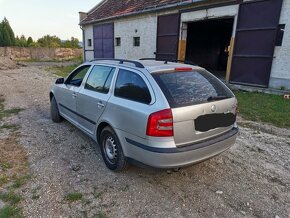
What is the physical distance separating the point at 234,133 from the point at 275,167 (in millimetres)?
917

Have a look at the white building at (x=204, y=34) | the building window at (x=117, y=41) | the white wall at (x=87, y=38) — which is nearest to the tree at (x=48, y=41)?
the white wall at (x=87, y=38)

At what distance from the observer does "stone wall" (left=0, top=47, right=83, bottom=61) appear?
3278 centimetres

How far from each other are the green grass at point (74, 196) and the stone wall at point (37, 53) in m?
35.4

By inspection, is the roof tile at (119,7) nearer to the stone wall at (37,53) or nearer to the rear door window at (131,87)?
the rear door window at (131,87)

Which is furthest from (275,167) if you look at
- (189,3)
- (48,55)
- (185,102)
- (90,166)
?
(48,55)

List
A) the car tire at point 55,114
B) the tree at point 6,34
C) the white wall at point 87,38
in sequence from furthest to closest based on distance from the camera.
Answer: the tree at point 6,34 → the white wall at point 87,38 → the car tire at point 55,114

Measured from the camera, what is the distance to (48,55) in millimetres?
35625

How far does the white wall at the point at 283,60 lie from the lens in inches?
316

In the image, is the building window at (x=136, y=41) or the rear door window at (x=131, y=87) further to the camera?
the building window at (x=136, y=41)

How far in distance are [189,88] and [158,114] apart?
0.66 meters

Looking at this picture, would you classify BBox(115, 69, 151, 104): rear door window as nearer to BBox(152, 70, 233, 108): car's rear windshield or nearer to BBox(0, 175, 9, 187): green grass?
BBox(152, 70, 233, 108): car's rear windshield

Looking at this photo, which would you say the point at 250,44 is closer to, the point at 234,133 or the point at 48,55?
the point at 234,133

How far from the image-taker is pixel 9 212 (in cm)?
248

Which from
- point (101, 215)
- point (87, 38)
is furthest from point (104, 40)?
point (101, 215)
